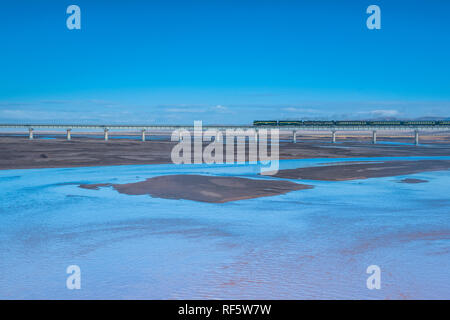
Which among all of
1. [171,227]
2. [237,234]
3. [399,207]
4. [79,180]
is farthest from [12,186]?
[399,207]

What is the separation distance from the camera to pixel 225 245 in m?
10.4

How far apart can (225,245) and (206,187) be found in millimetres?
9796

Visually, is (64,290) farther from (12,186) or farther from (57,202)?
(12,186)

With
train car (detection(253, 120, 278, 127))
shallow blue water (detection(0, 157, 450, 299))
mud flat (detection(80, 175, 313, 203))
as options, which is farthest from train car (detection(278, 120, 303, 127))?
shallow blue water (detection(0, 157, 450, 299))

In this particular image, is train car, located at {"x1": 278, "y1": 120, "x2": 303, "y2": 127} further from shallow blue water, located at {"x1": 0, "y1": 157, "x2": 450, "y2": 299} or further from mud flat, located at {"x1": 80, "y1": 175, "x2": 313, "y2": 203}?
shallow blue water, located at {"x1": 0, "y1": 157, "x2": 450, "y2": 299}

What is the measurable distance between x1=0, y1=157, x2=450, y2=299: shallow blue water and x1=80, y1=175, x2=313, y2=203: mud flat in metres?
1.11

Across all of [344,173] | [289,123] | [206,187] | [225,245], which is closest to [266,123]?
[289,123]

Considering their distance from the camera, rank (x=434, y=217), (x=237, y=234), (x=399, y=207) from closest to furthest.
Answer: (x=237, y=234) → (x=434, y=217) → (x=399, y=207)

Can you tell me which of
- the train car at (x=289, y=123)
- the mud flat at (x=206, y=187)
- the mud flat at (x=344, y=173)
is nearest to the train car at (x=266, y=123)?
the train car at (x=289, y=123)

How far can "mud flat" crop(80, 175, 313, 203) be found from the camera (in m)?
17.7

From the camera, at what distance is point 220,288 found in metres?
7.61

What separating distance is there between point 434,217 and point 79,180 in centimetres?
1822

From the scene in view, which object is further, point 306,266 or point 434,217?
point 434,217

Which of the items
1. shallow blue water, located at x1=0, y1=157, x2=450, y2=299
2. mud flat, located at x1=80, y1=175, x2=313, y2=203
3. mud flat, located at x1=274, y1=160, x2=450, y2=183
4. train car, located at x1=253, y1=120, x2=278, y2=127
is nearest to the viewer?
shallow blue water, located at x1=0, y1=157, x2=450, y2=299
